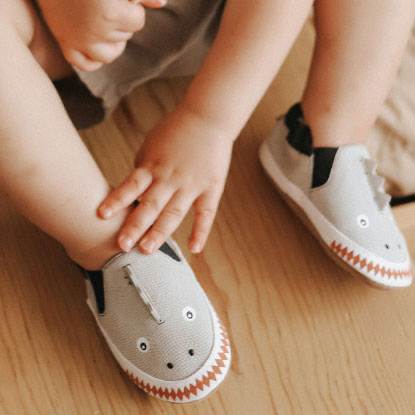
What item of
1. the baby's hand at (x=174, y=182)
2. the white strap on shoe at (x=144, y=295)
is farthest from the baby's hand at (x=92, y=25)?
the white strap on shoe at (x=144, y=295)

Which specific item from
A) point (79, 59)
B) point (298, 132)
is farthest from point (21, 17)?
point (298, 132)

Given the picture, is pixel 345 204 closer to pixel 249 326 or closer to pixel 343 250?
pixel 343 250

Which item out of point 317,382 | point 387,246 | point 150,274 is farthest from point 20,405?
point 387,246

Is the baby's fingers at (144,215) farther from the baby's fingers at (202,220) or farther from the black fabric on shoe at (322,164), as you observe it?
the black fabric on shoe at (322,164)

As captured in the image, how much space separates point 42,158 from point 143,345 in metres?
0.20

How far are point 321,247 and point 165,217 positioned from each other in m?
0.20

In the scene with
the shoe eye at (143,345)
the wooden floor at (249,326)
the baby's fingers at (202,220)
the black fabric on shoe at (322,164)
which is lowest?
the wooden floor at (249,326)

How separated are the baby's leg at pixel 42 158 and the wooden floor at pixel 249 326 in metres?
0.09

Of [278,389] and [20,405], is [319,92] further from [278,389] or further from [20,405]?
[20,405]

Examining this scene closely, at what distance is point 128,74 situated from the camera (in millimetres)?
597

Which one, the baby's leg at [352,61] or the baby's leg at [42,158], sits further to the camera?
the baby's leg at [352,61]

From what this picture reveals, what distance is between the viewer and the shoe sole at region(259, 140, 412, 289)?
1.76 ft

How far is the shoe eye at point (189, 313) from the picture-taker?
0.50 m

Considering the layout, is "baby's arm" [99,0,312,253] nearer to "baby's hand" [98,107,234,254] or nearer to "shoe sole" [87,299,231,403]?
"baby's hand" [98,107,234,254]
